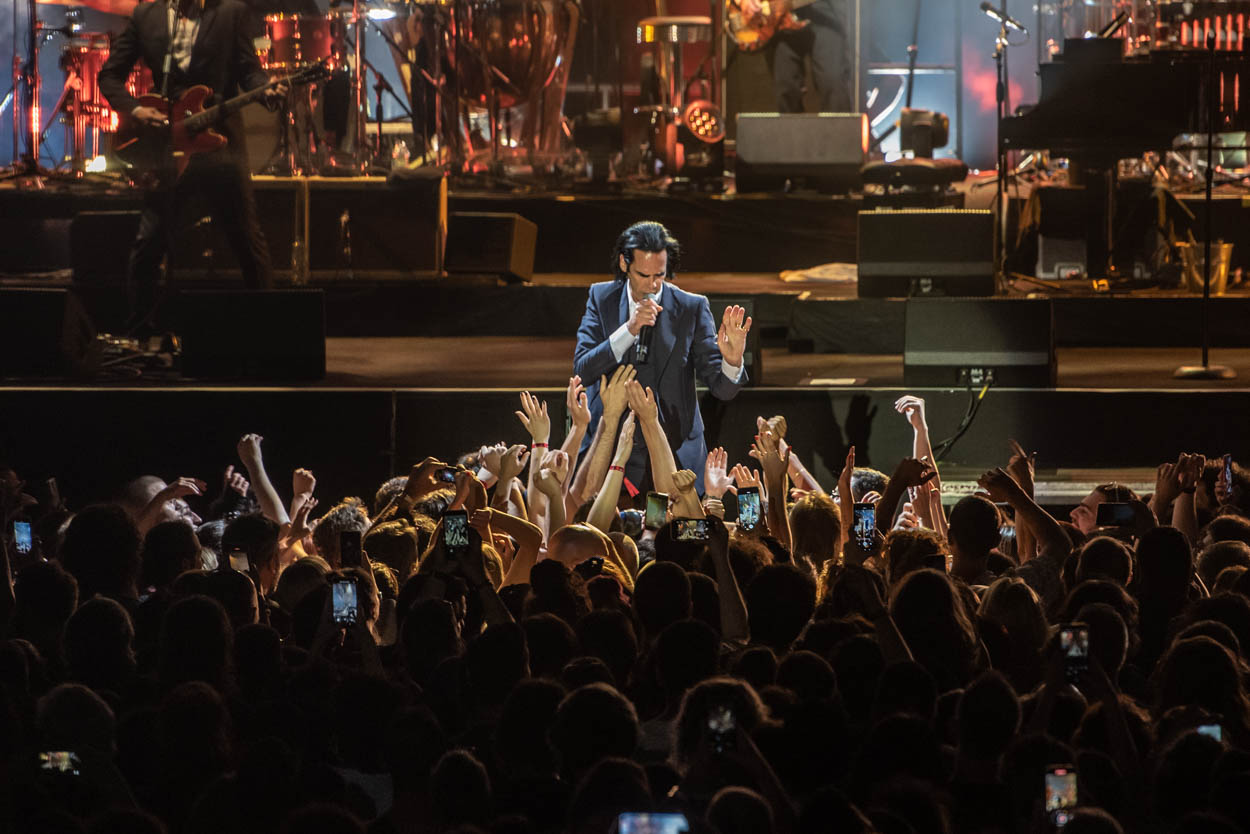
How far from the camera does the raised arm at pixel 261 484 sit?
4973 millimetres

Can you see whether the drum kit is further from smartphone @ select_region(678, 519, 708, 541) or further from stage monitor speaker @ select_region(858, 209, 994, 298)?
smartphone @ select_region(678, 519, 708, 541)

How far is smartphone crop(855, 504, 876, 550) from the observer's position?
388 cm

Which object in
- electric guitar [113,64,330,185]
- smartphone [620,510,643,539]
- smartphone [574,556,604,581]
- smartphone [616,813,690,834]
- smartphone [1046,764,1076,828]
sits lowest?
smartphone [620,510,643,539]

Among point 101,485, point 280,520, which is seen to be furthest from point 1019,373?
point 101,485

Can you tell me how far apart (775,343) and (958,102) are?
7521 millimetres

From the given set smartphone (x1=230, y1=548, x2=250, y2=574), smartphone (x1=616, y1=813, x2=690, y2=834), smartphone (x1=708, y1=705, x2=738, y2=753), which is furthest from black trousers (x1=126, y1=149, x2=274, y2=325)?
smartphone (x1=616, y1=813, x2=690, y2=834)

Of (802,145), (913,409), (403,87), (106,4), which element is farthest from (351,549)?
(106,4)

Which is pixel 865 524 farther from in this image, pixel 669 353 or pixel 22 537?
pixel 22 537

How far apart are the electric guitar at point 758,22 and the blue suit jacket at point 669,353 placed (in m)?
9.04

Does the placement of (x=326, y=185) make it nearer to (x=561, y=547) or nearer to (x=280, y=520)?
(x=280, y=520)

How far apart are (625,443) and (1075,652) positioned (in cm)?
268

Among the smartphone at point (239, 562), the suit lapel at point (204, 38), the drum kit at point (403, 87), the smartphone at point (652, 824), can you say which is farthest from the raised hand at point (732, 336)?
the drum kit at point (403, 87)

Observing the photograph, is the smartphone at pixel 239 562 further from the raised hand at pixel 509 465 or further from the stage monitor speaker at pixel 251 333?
the stage monitor speaker at pixel 251 333

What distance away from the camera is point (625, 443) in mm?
5043
